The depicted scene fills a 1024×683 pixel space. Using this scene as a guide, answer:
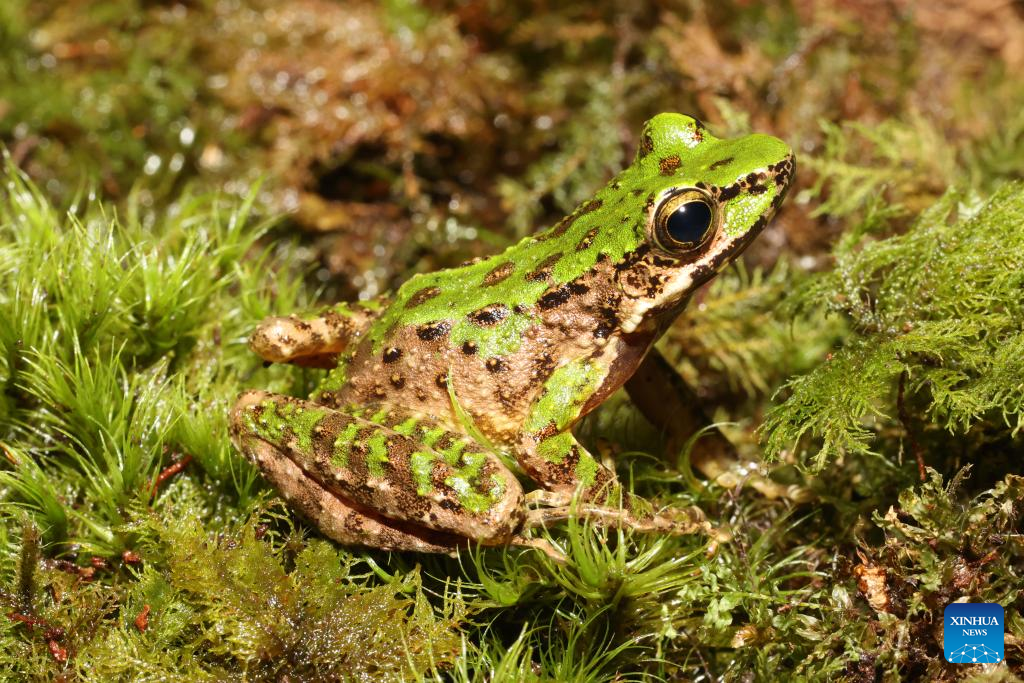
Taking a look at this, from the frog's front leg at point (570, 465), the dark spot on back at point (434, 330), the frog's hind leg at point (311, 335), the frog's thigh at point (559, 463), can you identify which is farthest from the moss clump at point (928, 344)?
the frog's hind leg at point (311, 335)

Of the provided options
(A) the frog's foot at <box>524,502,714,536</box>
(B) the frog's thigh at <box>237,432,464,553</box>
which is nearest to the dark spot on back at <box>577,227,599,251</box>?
(A) the frog's foot at <box>524,502,714,536</box>

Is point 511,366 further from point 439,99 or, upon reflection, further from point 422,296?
point 439,99

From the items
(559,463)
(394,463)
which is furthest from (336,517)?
(559,463)

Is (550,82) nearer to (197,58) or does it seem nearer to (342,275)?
(342,275)

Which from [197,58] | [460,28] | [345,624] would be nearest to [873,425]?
[345,624]

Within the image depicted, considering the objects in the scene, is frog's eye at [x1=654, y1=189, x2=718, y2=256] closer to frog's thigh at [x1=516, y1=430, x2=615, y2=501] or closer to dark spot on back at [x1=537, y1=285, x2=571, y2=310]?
dark spot on back at [x1=537, y1=285, x2=571, y2=310]

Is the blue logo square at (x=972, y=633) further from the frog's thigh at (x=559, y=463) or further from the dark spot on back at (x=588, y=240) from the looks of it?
the dark spot on back at (x=588, y=240)
